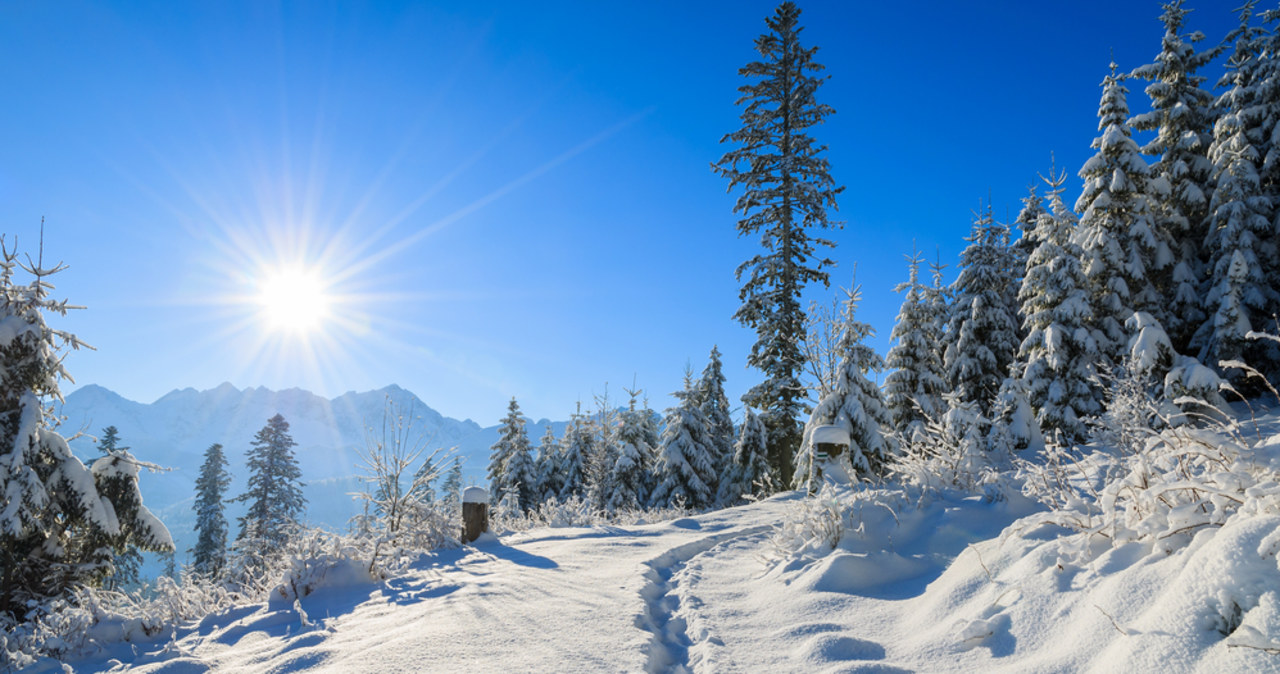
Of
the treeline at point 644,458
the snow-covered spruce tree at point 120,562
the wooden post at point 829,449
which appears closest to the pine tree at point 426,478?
the snow-covered spruce tree at point 120,562

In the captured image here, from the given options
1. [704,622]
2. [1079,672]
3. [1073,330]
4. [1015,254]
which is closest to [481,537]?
[704,622]

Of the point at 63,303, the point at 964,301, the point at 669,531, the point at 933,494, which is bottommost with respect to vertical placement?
the point at 669,531

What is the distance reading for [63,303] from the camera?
7.42 m

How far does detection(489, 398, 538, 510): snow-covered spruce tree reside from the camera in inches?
1129

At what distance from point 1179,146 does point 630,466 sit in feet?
72.3

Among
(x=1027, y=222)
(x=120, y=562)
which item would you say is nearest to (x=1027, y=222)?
(x=1027, y=222)

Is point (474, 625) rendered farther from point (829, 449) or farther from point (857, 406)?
point (857, 406)

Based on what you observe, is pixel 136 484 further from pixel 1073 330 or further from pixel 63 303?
pixel 1073 330

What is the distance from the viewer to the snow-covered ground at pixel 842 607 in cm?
201

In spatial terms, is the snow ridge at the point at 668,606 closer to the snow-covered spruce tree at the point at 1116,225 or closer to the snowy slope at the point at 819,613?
the snowy slope at the point at 819,613

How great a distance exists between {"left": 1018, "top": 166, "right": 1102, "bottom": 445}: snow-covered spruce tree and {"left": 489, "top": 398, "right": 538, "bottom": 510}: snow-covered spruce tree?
21.6 metres

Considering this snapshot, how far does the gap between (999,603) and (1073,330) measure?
51.7 feet

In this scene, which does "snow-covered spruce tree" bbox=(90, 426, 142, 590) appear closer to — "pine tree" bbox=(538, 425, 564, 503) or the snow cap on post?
the snow cap on post

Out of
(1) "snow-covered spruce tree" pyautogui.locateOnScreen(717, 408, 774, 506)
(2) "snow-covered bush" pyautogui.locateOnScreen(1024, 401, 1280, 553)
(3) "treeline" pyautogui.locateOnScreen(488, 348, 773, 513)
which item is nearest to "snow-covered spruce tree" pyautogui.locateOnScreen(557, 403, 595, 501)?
(3) "treeline" pyautogui.locateOnScreen(488, 348, 773, 513)
